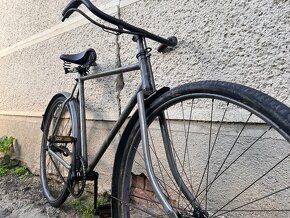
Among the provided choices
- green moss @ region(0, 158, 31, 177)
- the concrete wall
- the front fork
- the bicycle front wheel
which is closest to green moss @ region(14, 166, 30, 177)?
green moss @ region(0, 158, 31, 177)

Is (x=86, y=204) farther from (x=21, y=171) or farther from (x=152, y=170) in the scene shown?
(x=21, y=171)

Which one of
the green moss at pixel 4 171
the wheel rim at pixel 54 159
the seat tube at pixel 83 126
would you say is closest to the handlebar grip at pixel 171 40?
the seat tube at pixel 83 126

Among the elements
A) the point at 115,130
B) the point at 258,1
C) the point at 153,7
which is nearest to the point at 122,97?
the point at 115,130

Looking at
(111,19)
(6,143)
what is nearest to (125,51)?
(111,19)

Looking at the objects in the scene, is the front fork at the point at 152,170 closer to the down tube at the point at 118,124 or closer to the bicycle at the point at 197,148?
the bicycle at the point at 197,148

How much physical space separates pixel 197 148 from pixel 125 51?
912mm

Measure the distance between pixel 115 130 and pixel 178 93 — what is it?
2.03 ft

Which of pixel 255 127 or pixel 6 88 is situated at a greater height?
pixel 6 88

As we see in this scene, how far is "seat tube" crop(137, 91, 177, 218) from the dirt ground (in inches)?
48.7

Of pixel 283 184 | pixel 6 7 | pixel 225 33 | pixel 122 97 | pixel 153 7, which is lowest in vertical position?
pixel 283 184

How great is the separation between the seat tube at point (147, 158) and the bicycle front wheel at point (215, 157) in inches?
2.2

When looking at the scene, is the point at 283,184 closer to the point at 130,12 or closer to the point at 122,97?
the point at 122,97

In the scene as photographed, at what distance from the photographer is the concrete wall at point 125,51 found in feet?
4.95

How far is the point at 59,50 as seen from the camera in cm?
302
